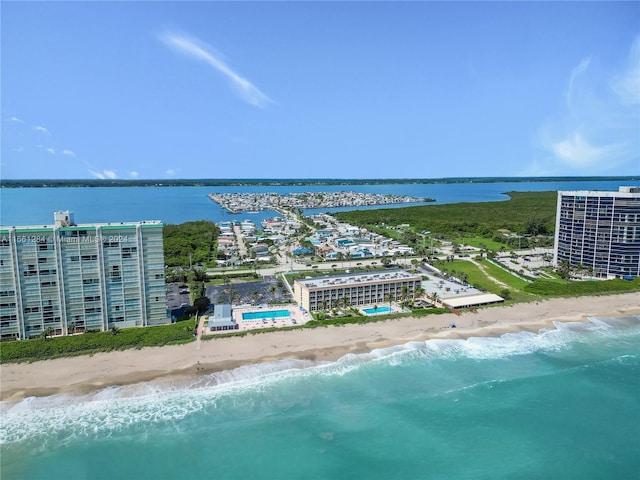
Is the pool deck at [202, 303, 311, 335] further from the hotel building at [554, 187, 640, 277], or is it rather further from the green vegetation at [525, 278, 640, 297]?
the hotel building at [554, 187, 640, 277]

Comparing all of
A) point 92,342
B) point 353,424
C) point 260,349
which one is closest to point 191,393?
point 260,349

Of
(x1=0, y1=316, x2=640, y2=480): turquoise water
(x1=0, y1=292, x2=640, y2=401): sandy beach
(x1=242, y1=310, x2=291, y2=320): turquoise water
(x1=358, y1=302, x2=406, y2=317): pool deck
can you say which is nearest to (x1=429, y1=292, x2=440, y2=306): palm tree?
(x1=0, y1=292, x2=640, y2=401): sandy beach

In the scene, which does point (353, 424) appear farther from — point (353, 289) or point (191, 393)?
point (353, 289)

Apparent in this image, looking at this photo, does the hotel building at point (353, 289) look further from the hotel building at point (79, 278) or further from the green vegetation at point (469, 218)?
the green vegetation at point (469, 218)

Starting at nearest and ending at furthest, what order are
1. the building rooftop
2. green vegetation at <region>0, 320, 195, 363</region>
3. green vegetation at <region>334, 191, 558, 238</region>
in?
green vegetation at <region>0, 320, 195, 363</region>, the building rooftop, green vegetation at <region>334, 191, 558, 238</region>

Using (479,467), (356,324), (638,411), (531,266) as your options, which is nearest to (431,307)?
(356,324)

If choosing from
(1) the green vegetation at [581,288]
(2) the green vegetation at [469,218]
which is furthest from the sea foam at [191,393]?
(2) the green vegetation at [469,218]
